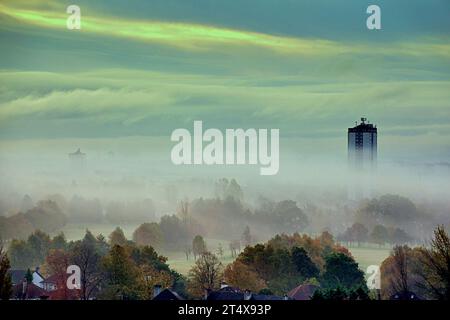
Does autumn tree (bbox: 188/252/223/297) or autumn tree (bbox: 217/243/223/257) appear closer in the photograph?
autumn tree (bbox: 188/252/223/297)

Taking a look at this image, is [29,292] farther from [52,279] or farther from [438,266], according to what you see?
[438,266]

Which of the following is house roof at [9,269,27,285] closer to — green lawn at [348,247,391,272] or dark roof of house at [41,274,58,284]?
dark roof of house at [41,274,58,284]

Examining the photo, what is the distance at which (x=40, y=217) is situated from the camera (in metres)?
58.5

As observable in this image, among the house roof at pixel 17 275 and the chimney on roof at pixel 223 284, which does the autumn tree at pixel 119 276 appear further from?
the house roof at pixel 17 275

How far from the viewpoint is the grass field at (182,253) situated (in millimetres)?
58875

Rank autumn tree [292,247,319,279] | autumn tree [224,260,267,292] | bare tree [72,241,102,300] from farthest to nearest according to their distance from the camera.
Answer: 1. autumn tree [292,247,319,279]
2. autumn tree [224,260,267,292]
3. bare tree [72,241,102,300]

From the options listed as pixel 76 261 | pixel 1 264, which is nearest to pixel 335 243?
pixel 76 261

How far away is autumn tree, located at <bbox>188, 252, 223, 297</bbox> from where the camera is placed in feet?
185

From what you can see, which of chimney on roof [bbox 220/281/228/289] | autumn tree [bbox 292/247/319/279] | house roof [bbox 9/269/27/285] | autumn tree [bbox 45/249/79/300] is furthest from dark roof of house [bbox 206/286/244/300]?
house roof [bbox 9/269/27/285]

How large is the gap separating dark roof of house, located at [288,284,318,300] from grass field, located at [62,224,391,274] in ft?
8.33

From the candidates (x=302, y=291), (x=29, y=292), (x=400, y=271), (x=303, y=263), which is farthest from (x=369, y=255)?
(x=29, y=292)
